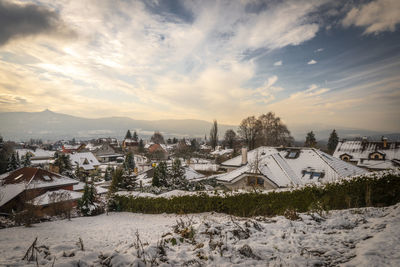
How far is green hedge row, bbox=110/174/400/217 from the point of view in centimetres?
720

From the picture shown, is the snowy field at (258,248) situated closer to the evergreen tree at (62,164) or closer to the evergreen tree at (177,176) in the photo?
the evergreen tree at (177,176)

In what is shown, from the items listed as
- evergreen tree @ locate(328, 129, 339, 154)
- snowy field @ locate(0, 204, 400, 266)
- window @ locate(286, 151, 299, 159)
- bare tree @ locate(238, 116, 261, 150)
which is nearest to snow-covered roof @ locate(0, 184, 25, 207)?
snowy field @ locate(0, 204, 400, 266)

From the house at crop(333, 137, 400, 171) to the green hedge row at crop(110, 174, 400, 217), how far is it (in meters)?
25.4

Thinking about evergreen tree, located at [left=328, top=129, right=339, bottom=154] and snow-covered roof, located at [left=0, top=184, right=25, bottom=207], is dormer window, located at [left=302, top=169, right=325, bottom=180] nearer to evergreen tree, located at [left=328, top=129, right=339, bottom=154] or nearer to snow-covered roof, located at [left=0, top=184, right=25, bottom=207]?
snow-covered roof, located at [left=0, top=184, right=25, bottom=207]

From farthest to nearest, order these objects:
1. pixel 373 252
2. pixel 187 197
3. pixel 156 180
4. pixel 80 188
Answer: pixel 80 188
pixel 156 180
pixel 187 197
pixel 373 252

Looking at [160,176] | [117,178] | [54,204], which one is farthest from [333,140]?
[54,204]

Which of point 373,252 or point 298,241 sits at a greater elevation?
point 373,252

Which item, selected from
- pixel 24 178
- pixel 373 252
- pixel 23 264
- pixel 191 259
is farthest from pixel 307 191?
pixel 24 178

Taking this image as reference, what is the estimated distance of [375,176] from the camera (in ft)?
25.4

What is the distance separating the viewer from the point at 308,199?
7.88 m

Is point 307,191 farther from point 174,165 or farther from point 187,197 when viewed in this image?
point 174,165

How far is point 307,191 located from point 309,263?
550 cm

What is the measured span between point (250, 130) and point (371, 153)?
21.9 metres

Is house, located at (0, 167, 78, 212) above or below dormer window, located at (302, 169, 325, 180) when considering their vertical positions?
below
